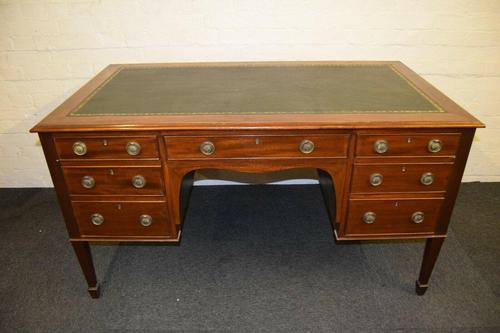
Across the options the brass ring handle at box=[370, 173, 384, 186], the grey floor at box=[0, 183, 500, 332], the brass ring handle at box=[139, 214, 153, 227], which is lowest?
the grey floor at box=[0, 183, 500, 332]

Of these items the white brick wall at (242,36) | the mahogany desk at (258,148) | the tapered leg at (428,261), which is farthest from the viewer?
the white brick wall at (242,36)

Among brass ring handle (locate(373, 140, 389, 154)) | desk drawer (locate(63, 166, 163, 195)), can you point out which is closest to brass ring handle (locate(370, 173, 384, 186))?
brass ring handle (locate(373, 140, 389, 154))

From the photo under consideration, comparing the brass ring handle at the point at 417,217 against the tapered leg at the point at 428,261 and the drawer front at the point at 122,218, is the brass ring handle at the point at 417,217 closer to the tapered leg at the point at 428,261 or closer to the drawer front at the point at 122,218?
the tapered leg at the point at 428,261

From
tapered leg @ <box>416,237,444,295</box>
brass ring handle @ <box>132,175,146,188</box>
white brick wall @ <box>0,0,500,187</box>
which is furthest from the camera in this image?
white brick wall @ <box>0,0,500,187</box>

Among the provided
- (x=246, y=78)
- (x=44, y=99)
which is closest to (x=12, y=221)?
(x=44, y=99)

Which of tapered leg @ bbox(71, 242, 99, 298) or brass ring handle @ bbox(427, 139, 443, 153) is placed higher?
brass ring handle @ bbox(427, 139, 443, 153)

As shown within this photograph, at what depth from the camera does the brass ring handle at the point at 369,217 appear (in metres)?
1.62

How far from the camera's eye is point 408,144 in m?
1.46

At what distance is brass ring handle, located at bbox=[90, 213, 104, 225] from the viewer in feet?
5.33

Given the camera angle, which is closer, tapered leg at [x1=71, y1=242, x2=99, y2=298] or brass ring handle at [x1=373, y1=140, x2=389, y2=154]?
brass ring handle at [x1=373, y1=140, x2=389, y2=154]

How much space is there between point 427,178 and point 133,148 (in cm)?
119

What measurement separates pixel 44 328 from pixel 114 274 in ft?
1.32

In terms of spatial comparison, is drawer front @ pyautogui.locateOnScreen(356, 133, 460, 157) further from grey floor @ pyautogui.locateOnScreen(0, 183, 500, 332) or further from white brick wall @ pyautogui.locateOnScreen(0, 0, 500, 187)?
white brick wall @ pyautogui.locateOnScreen(0, 0, 500, 187)

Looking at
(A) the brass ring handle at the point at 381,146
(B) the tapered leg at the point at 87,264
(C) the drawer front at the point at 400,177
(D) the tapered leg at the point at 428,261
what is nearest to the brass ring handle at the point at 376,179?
(C) the drawer front at the point at 400,177
